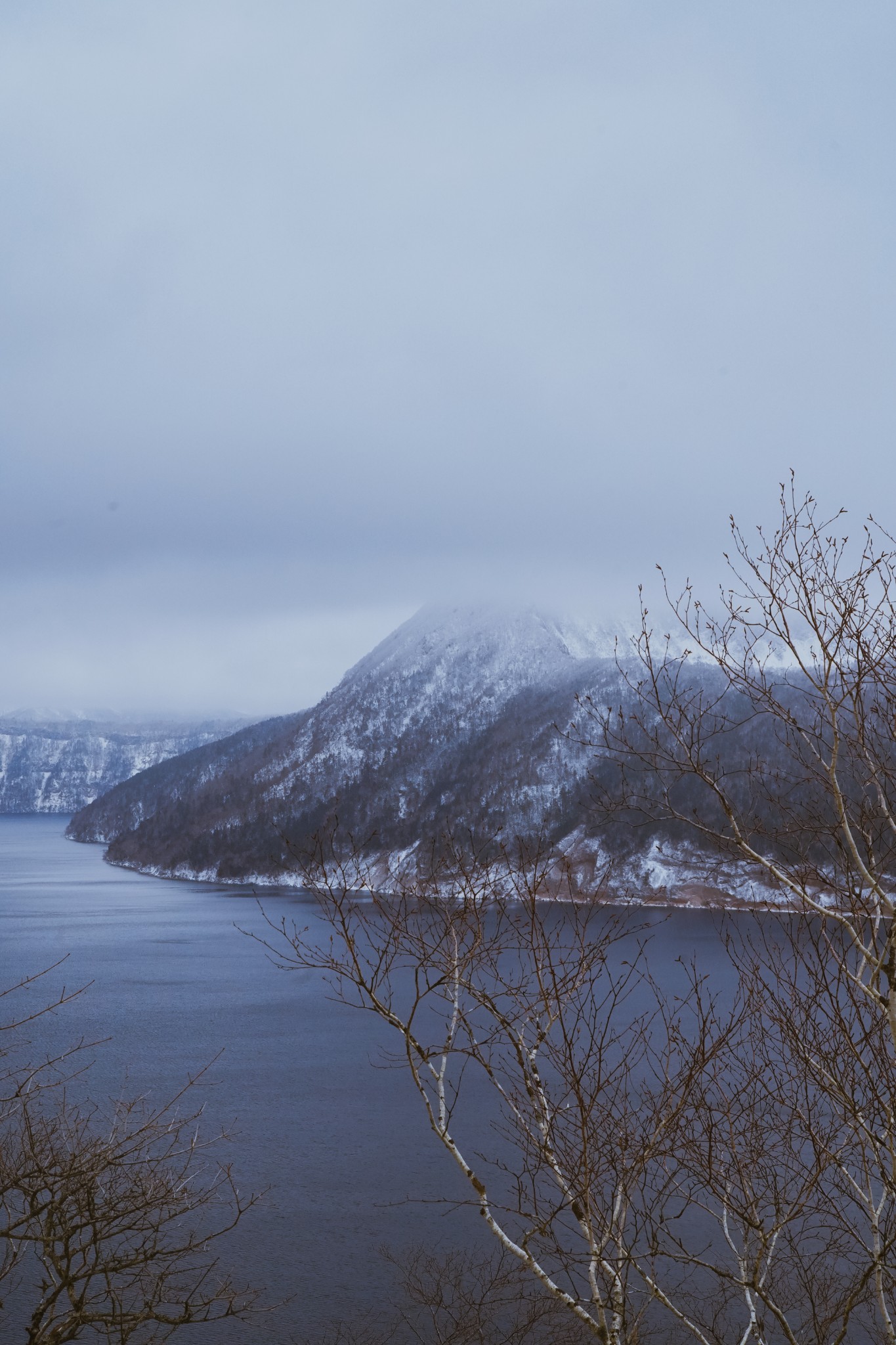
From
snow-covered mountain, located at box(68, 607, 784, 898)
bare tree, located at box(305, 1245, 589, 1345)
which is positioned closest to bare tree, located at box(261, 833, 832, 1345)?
bare tree, located at box(305, 1245, 589, 1345)

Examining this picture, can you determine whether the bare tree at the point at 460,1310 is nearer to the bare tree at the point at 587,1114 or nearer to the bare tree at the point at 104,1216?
the bare tree at the point at 587,1114

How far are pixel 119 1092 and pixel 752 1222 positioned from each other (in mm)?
29143

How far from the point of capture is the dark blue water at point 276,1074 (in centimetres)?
2022

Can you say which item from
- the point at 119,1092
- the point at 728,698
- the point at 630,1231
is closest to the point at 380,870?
the point at 728,698

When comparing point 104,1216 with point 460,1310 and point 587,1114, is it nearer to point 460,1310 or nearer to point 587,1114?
point 587,1114

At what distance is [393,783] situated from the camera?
14500cm

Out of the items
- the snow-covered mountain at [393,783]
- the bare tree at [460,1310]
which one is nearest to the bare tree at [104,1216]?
the bare tree at [460,1310]

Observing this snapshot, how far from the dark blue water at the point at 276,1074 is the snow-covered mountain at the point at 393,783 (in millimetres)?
32888

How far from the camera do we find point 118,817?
167m

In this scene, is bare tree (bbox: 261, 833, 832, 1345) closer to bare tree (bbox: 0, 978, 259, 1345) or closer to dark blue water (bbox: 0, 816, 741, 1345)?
dark blue water (bbox: 0, 816, 741, 1345)

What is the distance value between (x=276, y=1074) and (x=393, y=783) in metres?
111

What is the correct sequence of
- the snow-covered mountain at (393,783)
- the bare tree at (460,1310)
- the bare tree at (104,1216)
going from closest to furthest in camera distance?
1. the bare tree at (104,1216)
2. the bare tree at (460,1310)
3. the snow-covered mountain at (393,783)

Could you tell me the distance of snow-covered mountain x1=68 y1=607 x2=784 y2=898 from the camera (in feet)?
366

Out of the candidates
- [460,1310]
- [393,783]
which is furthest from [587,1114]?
[393,783]
